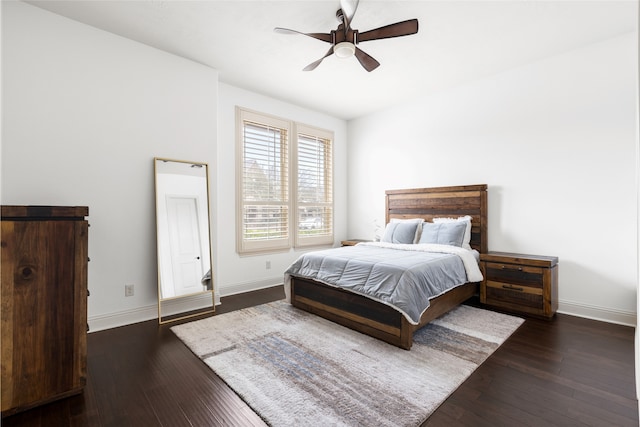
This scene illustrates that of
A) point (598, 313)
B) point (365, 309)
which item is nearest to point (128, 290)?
point (365, 309)

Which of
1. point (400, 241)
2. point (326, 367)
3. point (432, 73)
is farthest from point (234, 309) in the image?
point (432, 73)

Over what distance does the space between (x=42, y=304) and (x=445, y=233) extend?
3846mm

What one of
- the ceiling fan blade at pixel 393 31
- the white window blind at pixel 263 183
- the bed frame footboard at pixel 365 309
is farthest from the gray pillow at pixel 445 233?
the ceiling fan blade at pixel 393 31

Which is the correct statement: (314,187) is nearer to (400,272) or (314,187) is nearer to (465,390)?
(400,272)

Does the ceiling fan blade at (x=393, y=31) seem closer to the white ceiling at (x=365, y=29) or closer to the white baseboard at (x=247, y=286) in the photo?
the white ceiling at (x=365, y=29)

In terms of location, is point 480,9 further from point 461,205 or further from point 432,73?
point 461,205

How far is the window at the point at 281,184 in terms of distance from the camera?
4312 mm

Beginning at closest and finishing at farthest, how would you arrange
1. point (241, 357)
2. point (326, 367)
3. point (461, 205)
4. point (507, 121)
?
point (326, 367) < point (241, 357) < point (507, 121) < point (461, 205)

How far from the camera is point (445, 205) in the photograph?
167 inches

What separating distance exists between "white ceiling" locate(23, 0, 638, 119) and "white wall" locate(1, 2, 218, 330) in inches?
8.3

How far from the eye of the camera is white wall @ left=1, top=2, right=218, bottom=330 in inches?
99.7

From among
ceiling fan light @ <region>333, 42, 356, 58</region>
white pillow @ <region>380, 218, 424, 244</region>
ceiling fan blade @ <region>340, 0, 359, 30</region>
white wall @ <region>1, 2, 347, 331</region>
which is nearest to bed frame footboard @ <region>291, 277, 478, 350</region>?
white pillow @ <region>380, 218, 424, 244</region>

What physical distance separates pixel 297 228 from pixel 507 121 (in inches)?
129

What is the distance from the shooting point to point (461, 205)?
4105 millimetres
